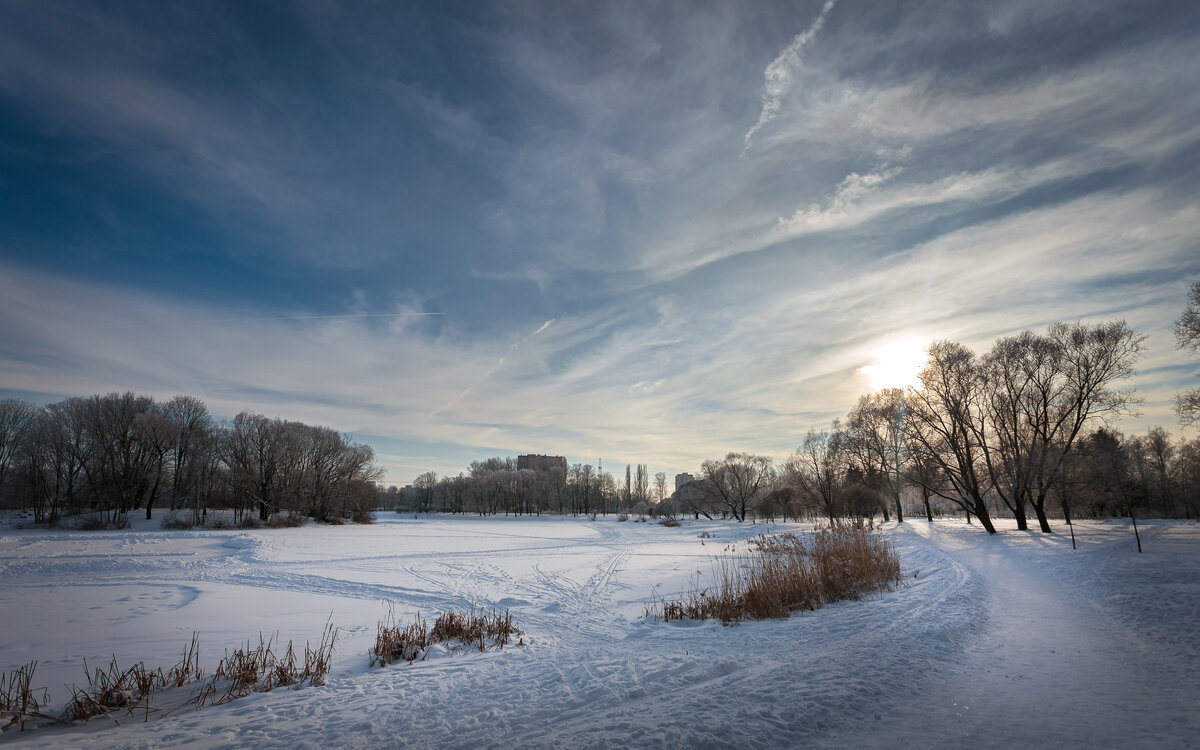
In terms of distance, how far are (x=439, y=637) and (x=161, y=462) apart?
5386 cm

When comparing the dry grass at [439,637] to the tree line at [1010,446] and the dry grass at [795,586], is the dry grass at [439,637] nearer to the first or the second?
the dry grass at [795,586]

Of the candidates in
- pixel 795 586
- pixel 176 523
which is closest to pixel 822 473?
pixel 795 586

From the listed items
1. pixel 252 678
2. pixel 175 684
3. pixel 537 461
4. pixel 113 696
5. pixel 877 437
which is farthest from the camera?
pixel 537 461

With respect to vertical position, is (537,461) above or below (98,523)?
above

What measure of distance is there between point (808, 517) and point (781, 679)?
6211 centimetres

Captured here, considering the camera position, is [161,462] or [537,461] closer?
[161,462]

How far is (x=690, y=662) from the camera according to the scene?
609cm

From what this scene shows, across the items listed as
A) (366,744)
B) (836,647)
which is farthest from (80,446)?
(836,647)

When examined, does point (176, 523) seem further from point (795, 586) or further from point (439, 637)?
point (795, 586)

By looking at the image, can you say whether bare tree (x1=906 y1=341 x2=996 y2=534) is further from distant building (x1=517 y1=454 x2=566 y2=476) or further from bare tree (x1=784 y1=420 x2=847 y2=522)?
distant building (x1=517 y1=454 x2=566 y2=476)

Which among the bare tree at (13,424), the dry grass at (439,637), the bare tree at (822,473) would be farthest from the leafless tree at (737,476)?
the bare tree at (13,424)

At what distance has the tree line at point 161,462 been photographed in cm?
4128

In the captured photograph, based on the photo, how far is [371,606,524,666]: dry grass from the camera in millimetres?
7086

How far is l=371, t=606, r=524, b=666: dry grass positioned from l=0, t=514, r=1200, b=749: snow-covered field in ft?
1.12
